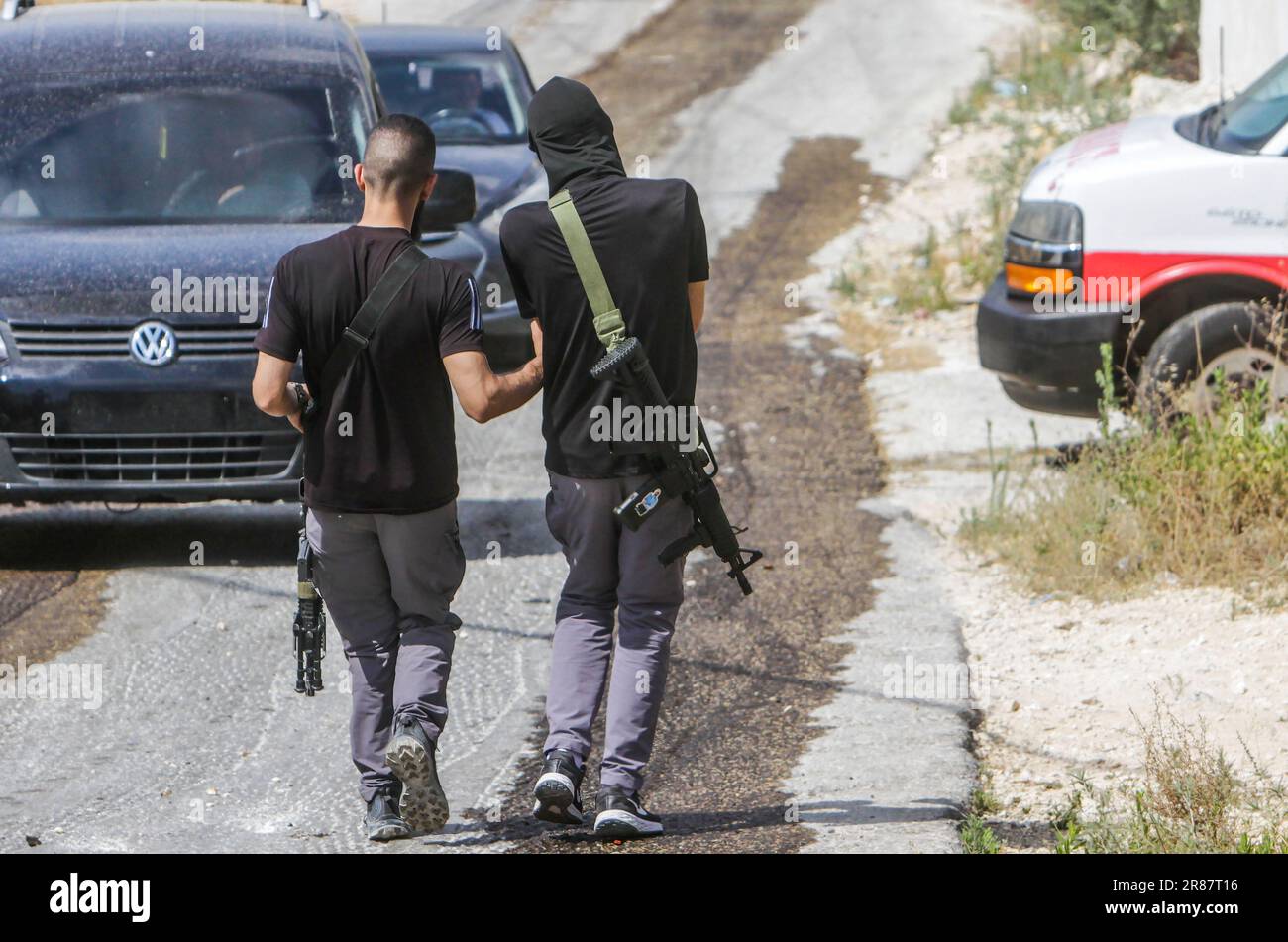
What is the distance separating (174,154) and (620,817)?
4.27 meters

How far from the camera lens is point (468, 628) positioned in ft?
22.7

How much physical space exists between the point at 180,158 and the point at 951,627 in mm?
3743

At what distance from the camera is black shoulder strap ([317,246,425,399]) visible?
4582 millimetres

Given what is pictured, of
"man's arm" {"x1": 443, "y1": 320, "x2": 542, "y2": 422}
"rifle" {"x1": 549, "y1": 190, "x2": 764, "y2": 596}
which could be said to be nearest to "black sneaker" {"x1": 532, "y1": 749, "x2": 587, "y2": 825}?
"rifle" {"x1": 549, "y1": 190, "x2": 764, "y2": 596}

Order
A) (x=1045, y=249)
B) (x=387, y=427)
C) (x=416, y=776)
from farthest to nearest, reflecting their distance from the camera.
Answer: (x=1045, y=249) < (x=387, y=427) < (x=416, y=776)

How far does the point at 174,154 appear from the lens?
778cm

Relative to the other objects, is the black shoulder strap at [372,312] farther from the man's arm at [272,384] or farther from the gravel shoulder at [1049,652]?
the gravel shoulder at [1049,652]

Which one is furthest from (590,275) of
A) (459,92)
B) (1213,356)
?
(459,92)

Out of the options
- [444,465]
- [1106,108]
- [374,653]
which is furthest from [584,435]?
[1106,108]

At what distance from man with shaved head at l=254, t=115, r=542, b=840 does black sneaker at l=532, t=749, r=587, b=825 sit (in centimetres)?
25

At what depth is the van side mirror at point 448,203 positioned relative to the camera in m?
7.12

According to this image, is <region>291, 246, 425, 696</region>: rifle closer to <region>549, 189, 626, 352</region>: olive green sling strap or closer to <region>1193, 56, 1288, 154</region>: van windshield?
<region>549, 189, 626, 352</region>: olive green sling strap

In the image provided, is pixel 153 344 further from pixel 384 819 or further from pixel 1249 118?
pixel 1249 118

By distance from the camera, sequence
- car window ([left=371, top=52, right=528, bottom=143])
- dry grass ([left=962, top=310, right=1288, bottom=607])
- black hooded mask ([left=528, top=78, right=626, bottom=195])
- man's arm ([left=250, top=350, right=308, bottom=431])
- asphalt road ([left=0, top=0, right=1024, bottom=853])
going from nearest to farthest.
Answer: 1. man's arm ([left=250, top=350, right=308, bottom=431])
2. black hooded mask ([left=528, top=78, right=626, bottom=195])
3. asphalt road ([left=0, top=0, right=1024, bottom=853])
4. dry grass ([left=962, top=310, right=1288, bottom=607])
5. car window ([left=371, top=52, right=528, bottom=143])
